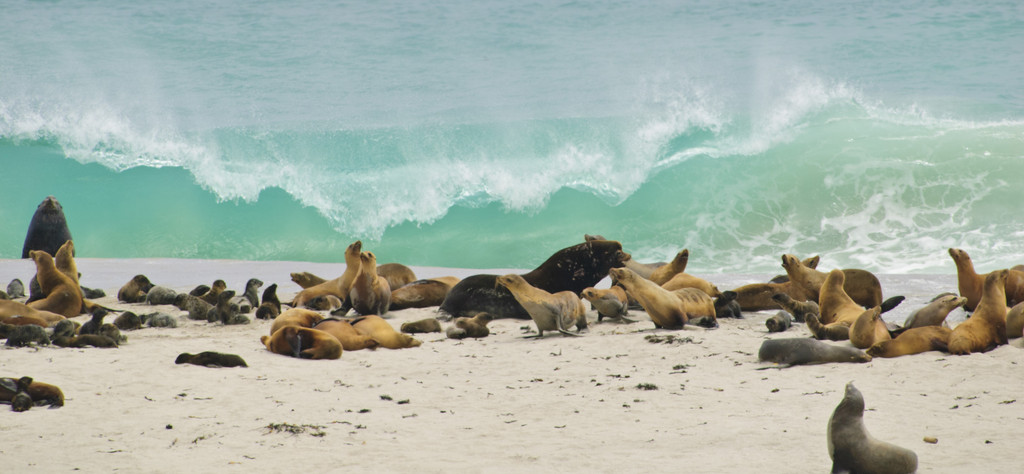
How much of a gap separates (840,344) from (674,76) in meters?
20.7

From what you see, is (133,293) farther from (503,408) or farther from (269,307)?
(503,408)

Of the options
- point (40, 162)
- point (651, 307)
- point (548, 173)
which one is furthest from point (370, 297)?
point (40, 162)

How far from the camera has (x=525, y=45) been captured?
28.9m

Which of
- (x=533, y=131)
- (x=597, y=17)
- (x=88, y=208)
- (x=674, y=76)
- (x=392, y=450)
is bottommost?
(x=392, y=450)

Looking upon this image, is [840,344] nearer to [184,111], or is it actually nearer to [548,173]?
[548,173]

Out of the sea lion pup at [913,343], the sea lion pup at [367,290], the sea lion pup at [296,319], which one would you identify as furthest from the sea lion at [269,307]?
the sea lion pup at [913,343]

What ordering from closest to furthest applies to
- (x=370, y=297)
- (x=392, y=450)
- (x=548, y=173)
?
(x=392, y=450) < (x=370, y=297) < (x=548, y=173)

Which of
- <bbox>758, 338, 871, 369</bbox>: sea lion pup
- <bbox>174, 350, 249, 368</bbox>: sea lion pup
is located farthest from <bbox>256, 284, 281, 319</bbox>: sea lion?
<bbox>758, 338, 871, 369</bbox>: sea lion pup

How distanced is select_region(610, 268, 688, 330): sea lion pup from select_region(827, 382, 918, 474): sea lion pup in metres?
3.80

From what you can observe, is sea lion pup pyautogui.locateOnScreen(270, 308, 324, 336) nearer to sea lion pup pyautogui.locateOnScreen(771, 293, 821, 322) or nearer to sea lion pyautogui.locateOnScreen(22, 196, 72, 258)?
sea lion pup pyautogui.locateOnScreen(771, 293, 821, 322)

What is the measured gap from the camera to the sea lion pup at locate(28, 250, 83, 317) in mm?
7441

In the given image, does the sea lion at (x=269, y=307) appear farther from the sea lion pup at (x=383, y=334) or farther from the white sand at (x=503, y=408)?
the sea lion pup at (x=383, y=334)

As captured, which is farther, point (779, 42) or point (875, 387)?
point (779, 42)

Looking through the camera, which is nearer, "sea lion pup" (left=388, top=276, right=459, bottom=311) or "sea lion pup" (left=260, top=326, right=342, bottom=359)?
"sea lion pup" (left=260, top=326, right=342, bottom=359)
